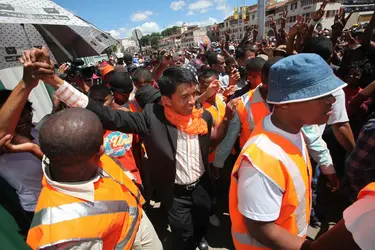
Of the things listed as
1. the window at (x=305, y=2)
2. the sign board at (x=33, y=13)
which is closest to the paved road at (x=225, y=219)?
the sign board at (x=33, y=13)

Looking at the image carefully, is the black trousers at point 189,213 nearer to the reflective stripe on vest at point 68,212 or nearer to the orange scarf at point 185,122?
the orange scarf at point 185,122

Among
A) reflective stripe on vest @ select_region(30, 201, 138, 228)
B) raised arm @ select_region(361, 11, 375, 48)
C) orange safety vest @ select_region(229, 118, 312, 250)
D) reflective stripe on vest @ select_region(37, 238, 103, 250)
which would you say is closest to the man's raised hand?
reflective stripe on vest @ select_region(30, 201, 138, 228)

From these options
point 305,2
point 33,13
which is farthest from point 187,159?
point 305,2

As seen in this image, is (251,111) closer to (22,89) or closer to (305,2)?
(22,89)

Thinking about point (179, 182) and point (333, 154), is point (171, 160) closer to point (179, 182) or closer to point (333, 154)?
point (179, 182)

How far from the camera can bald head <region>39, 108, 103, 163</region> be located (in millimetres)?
964

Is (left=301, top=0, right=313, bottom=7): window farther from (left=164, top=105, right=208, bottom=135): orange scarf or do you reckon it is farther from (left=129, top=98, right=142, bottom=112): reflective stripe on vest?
(left=164, top=105, right=208, bottom=135): orange scarf

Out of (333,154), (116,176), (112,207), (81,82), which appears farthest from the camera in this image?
(81,82)

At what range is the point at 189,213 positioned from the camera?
2129mm

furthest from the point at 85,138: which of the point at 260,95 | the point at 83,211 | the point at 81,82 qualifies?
the point at 81,82

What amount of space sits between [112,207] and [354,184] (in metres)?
1.93

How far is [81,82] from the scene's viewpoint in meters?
3.89

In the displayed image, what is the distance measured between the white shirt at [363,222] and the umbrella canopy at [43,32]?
6.22 feet

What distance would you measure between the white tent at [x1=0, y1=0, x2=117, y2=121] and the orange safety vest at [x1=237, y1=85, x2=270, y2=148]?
70.0 inches
